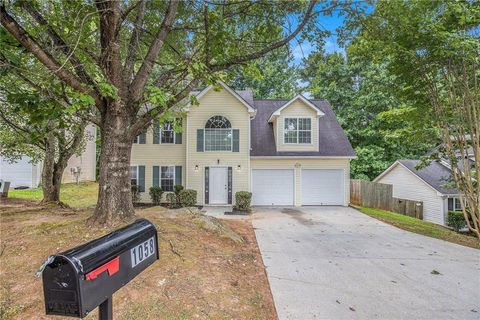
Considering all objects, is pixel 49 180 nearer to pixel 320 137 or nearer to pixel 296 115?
pixel 296 115

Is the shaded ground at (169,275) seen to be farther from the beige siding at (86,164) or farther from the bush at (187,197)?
the beige siding at (86,164)

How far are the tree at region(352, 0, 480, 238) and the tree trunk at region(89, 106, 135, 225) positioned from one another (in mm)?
5583

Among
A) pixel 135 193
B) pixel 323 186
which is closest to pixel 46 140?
pixel 135 193

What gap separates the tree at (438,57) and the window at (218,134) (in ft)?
23.8

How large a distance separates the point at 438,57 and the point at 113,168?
8.36 meters

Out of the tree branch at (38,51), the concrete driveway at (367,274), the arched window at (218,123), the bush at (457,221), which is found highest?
the arched window at (218,123)

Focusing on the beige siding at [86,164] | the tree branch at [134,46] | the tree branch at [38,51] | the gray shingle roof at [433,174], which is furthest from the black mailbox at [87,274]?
the beige siding at [86,164]

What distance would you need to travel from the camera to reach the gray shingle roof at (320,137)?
45.1 feet

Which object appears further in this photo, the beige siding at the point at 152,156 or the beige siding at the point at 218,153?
the beige siding at the point at 152,156

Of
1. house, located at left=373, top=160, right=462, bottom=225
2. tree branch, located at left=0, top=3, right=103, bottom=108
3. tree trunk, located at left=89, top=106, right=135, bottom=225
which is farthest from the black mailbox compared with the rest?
house, located at left=373, top=160, right=462, bottom=225

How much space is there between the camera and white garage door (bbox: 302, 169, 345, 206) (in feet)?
45.2

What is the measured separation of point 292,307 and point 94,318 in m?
2.37

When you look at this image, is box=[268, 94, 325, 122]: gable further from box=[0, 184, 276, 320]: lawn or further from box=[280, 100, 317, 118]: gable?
box=[0, 184, 276, 320]: lawn

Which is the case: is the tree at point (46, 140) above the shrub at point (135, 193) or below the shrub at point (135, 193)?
above
